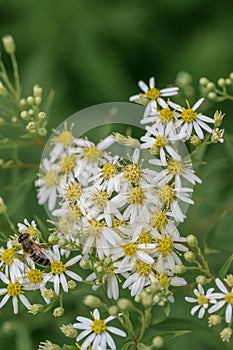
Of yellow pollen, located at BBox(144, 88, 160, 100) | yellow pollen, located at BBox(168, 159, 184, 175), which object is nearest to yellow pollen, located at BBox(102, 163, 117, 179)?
yellow pollen, located at BBox(168, 159, 184, 175)

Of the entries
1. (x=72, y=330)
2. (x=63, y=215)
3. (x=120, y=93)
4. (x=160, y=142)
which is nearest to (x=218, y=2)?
(x=120, y=93)

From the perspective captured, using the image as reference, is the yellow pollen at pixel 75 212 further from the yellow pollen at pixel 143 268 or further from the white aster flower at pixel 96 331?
the white aster flower at pixel 96 331

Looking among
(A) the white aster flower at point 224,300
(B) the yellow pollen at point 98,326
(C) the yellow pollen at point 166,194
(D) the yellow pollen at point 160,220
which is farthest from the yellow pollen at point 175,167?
(B) the yellow pollen at point 98,326

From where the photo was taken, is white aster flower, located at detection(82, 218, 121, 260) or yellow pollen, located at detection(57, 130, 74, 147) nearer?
white aster flower, located at detection(82, 218, 121, 260)

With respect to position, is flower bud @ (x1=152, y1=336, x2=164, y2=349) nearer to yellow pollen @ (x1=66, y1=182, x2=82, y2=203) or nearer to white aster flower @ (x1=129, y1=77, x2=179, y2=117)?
yellow pollen @ (x1=66, y1=182, x2=82, y2=203)

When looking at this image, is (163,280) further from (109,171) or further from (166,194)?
(109,171)

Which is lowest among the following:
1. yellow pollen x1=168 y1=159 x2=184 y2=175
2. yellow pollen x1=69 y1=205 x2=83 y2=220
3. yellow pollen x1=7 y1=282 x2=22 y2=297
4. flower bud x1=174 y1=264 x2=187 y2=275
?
yellow pollen x1=7 y1=282 x2=22 y2=297
